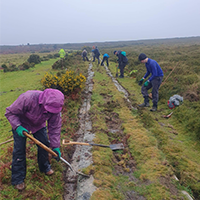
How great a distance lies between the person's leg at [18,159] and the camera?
2.80 metres

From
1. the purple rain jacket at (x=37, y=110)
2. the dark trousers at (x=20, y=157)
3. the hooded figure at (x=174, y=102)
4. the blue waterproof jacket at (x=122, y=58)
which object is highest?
the blue waterproof jacket at (x=122, y=58)

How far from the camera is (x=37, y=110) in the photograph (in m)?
2.80

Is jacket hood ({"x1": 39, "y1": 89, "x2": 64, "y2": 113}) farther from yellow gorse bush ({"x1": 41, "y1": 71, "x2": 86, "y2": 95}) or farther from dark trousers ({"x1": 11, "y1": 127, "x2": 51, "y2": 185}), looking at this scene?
yellow gorse bush ({"x1": 41, "y1": 71, "x2": 86, "y2": 95})

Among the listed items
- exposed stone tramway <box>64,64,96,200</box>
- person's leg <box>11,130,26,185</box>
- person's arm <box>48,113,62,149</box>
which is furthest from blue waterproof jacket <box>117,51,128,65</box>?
person's leg <box>11,130,26,185</box>

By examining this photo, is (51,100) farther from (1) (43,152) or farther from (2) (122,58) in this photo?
(2) (122,58)

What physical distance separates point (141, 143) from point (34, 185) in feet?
11.5

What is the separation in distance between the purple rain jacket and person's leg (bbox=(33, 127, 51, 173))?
0.16 metres

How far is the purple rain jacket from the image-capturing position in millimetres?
2629

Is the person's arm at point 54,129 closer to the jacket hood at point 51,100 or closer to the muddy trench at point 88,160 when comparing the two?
the jacket hood at point 51,100

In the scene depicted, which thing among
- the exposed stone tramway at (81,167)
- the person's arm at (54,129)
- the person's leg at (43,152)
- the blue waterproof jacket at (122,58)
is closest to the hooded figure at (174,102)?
the exposed stone tramway at (81,167)

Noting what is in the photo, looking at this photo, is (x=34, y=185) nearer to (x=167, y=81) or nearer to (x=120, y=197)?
(x=120, y=197)

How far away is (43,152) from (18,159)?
53cm

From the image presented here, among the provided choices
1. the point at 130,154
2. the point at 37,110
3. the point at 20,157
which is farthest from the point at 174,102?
the point at 20,157

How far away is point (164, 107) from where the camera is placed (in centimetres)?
819
